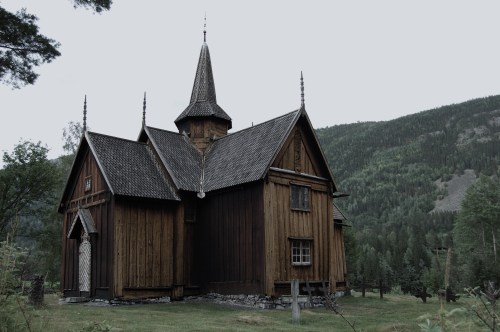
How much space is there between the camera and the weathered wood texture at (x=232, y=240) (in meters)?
23.8

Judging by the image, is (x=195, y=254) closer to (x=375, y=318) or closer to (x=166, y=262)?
(x=166, y=262)

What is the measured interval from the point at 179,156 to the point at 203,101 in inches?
219

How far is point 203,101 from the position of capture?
32.4 metres

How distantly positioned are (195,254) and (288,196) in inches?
225

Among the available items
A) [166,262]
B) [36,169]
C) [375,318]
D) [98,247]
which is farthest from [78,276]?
[36,169]

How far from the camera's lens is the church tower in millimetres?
31172

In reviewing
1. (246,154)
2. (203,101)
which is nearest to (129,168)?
(246,154)

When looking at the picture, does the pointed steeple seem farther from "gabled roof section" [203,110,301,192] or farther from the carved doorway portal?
the carved doorway portal

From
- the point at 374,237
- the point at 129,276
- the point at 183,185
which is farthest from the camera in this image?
the point at 374,237

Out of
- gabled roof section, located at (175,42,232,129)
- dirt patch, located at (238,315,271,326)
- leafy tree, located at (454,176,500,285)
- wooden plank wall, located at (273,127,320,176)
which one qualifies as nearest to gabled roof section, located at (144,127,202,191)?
gabled roof section, located at (175,42,232,129)

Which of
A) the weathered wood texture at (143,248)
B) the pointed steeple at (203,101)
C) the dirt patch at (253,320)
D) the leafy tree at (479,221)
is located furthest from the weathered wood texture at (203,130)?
the leafy tree at (479,221)

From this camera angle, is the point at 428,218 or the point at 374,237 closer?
the point at 374,237

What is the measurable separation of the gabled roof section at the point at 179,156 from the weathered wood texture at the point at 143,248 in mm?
1442

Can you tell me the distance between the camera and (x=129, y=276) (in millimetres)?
23891
